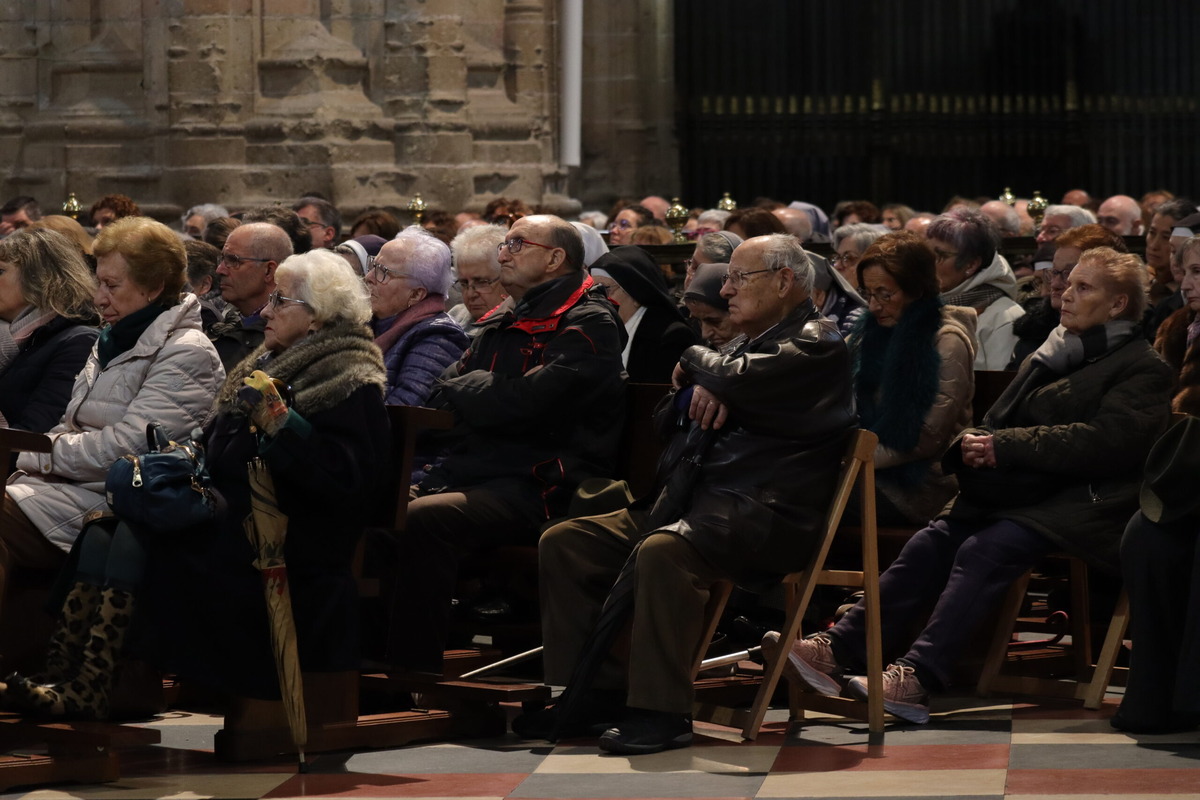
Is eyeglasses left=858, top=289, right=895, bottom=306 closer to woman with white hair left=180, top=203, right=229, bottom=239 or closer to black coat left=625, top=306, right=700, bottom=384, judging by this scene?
black coat left=625, top=306, right=700, bottom=384

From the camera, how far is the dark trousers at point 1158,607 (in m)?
5.74

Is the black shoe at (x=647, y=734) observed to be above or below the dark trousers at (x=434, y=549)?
below

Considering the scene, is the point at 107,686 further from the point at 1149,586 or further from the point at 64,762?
the point at 1149,586

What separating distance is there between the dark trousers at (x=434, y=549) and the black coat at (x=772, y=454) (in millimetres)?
724

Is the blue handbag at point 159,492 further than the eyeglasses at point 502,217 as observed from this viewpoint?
No

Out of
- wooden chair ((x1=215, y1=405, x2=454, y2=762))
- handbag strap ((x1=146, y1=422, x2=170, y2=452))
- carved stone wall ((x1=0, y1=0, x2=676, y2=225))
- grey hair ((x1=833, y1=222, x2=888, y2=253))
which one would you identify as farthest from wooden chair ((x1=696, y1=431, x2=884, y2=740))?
carved stone wall ((x1=0, y1=0, x2=676, y2=225))

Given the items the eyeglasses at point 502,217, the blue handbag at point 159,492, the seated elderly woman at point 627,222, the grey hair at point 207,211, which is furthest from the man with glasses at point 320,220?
the blue handbag at point 159,492

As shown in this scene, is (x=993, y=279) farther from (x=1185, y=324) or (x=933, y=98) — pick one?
(x=933, y=98)

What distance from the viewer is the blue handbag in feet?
18.1

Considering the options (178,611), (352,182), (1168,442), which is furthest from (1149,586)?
(352,182)

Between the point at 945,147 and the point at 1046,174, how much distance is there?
0.94m

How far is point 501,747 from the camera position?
19.4ft

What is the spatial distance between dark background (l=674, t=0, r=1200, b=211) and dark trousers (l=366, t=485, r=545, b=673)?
11.6 meters

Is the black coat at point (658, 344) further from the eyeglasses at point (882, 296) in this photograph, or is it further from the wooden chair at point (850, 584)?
the wooden chair at point (850, 584)
